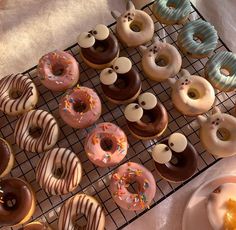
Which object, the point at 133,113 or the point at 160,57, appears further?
the point at 160,57

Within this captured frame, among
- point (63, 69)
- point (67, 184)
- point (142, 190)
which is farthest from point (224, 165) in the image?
point (63, 69)

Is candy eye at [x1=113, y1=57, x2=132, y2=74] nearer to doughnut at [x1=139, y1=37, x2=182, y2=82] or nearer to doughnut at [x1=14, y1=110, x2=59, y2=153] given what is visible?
doughnut at [x1=139, y1=37, x2=182, y2=82]

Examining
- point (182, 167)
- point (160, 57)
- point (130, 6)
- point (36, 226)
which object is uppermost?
point (130, 6)

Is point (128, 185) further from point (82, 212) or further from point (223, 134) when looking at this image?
point (223, 134)

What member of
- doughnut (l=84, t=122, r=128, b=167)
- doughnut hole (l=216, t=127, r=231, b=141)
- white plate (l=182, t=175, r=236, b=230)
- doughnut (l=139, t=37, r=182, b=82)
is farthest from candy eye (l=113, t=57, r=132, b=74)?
white plate (l=182, t=175, r=236, b=230)

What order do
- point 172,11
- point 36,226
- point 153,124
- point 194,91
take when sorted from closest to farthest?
point 36,226 < point 153,124 < point 194,91 < point 172,11

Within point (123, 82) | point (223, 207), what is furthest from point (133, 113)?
point (223, 207)

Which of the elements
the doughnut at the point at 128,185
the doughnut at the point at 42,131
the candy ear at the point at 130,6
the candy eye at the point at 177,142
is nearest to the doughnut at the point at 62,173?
the doughnut at the point at 42,131
